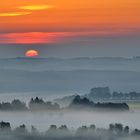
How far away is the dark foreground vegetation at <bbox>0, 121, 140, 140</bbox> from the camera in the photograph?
123250mm

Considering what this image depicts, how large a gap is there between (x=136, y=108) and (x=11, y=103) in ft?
104

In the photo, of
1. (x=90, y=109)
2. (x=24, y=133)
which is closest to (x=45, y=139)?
(x=24, y=133)

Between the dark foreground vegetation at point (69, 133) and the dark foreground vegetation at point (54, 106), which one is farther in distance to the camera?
the dark foreground vegetation at point (54, 106)

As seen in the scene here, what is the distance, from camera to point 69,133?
12975 centimetres

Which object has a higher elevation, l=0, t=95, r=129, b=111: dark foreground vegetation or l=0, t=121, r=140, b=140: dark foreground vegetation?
l=0, t=95, r=129, b=111: dark foreground vegetation

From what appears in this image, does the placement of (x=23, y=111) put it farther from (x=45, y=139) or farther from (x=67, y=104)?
(x=45, y=139)

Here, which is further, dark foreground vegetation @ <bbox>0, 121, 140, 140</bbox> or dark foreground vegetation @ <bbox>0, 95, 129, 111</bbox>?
dark foreground vegetation @ <bbox>0, 95, 129, 111</bbox>

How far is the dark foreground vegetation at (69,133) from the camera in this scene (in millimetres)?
123250

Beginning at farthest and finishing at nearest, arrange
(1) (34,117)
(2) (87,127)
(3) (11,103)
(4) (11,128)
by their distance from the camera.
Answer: (3) (11,103) → (1) (34,117) → (2) (87,127) → (4) (11,128)

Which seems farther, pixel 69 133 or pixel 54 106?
pixel 54 106

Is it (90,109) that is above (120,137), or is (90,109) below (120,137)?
above

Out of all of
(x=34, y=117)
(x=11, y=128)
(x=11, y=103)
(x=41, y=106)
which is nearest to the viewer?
(x=11, y=128)

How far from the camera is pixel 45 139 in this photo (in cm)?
12238

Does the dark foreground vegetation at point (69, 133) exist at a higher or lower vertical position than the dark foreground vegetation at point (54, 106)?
lower
